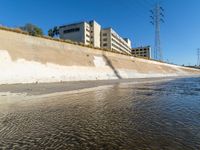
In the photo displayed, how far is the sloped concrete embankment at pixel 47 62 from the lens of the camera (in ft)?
81.5

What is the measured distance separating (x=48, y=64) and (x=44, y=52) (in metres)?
3.06

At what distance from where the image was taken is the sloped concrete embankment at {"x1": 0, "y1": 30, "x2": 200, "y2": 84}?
24.8 m

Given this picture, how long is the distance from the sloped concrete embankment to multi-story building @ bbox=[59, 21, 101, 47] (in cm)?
5625

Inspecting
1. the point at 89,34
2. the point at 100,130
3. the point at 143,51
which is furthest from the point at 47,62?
the point at 143,51

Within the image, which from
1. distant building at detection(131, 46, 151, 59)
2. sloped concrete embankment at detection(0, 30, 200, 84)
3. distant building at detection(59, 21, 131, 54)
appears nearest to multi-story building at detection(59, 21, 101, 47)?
distant building at detection(59, 21, 131, 54)

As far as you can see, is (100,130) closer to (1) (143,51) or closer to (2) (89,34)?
(2) (89,34)

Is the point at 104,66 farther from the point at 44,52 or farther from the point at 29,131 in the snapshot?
the point at 29,131

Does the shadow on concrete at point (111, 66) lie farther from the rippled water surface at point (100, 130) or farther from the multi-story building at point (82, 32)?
the multi-story building at point (82, 32)

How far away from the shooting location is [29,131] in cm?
662

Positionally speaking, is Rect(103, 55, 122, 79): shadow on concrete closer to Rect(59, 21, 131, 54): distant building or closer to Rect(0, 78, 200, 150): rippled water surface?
Rect(0, 78, 200, 150): rippled water surface

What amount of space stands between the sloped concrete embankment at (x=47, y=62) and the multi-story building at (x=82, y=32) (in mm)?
56250

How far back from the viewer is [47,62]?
99.4 ft

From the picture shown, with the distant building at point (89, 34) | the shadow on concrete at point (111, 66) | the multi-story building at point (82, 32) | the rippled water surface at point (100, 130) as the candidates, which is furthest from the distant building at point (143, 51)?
the rippled water surface at point (100, 130)

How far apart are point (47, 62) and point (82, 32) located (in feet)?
243
